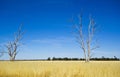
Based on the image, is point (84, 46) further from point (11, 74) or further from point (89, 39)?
point (11, 74)

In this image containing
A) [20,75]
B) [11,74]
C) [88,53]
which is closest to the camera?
[20,75]

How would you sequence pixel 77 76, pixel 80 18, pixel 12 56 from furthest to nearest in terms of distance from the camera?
pixel 12 56 → pixel 80 18 → pixel 77 76

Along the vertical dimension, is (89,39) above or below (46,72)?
above

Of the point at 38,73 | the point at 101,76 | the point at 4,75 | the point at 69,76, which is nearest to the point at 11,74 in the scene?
the point at 4,75

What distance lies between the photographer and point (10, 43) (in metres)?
35.1

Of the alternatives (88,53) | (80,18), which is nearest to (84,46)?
(88,53)

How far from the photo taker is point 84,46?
23.5 m

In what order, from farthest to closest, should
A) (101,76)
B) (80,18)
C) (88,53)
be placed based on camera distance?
(80,18), (88,53), (101,76)

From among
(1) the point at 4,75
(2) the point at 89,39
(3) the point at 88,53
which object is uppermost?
(2) the point at 89,39

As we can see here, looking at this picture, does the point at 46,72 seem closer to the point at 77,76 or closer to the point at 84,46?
the point at 77,76

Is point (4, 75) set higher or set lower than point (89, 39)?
lower

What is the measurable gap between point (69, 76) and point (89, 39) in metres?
16.6

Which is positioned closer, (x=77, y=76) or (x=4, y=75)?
(x=77, y=76)

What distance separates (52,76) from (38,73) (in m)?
0.99
